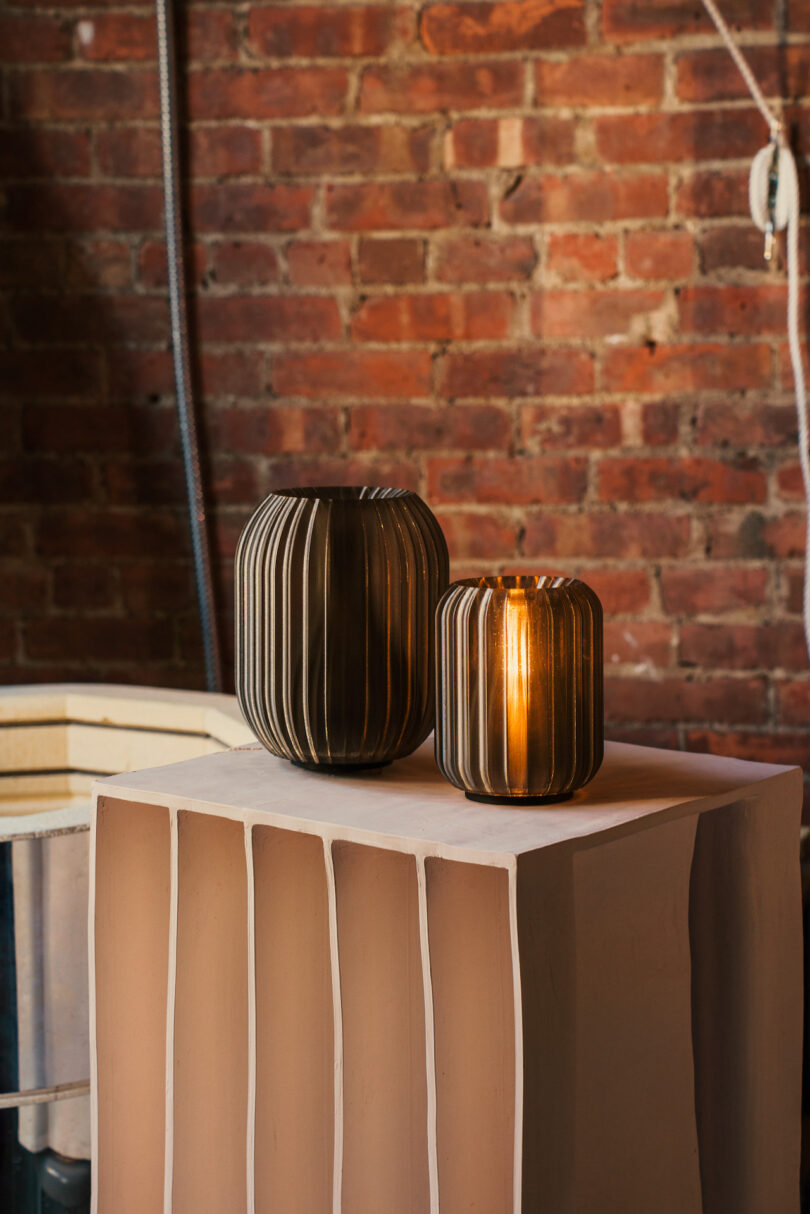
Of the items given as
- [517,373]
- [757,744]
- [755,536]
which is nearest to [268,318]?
[517,373]

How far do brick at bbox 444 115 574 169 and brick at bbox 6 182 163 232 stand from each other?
1.21 ft

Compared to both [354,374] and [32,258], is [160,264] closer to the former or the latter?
[32,258]

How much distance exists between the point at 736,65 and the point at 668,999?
1.10 metres

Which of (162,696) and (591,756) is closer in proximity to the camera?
(591,756)

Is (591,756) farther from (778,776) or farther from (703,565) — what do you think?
(703,565)

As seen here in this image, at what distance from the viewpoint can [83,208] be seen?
1586 mm

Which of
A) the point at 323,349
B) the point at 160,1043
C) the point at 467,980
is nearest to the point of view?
the point at 467,980

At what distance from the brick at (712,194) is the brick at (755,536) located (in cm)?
35

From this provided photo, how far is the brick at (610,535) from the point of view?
5.05ft

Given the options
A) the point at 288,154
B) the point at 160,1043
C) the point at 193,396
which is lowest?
the point at 160,1043

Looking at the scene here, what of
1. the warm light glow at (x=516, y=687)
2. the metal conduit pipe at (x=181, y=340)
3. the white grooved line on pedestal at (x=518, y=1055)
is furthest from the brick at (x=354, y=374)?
the white grooved line on pedestal at (x=518, y=1055)

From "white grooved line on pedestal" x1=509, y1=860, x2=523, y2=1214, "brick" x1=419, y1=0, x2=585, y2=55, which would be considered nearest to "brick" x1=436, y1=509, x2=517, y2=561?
"brick" x1=419, y1=0, x2=585, y2=55

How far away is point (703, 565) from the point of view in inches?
60.7

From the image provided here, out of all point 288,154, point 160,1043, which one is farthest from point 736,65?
point 160,1043
